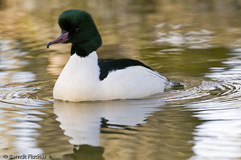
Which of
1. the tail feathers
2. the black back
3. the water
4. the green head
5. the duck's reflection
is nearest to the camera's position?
the water

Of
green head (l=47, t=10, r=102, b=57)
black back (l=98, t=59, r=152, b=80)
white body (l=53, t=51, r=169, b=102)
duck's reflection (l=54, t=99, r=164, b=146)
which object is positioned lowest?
duck's reflection (l=54, t=99, r=164, b=146)

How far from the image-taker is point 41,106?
854 centimetres

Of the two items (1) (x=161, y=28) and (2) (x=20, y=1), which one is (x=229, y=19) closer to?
(1) (x=161, y=28)

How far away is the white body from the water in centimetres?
13

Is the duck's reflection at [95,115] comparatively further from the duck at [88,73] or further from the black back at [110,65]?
the black back at [110,65]

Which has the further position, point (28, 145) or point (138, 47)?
point (138, 47)

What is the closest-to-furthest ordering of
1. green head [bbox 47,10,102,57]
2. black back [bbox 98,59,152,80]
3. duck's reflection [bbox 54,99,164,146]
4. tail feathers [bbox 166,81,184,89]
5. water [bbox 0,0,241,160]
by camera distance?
water [bbox 0,0,241,160]
duck's reflection [bbox 54,99,164,146]
green head [bbox 47,10,102,57]
black back [bbox 98,59,152,80]
tail feathers [bbox 166,81,184,89]

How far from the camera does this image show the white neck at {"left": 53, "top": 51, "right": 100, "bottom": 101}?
8.44 m

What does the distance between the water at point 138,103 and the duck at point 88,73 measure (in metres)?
0.15

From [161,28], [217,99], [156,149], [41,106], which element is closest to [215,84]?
[217,99]

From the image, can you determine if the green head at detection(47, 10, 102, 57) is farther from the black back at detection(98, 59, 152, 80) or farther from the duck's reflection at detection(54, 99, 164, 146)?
the duck's reflection at detection(54, 99, 164, 146)

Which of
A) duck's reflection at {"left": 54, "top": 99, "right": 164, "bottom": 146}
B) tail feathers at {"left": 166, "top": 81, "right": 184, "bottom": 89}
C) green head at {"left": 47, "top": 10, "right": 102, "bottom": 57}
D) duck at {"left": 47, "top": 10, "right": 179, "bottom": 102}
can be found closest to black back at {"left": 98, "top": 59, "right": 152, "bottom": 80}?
duck at {"left": 47, "top": 10, "right": 179, "bottom": 102}

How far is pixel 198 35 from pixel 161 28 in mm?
1975

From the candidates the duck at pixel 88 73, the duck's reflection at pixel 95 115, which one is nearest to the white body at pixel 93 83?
the duck at pixel 88 73
